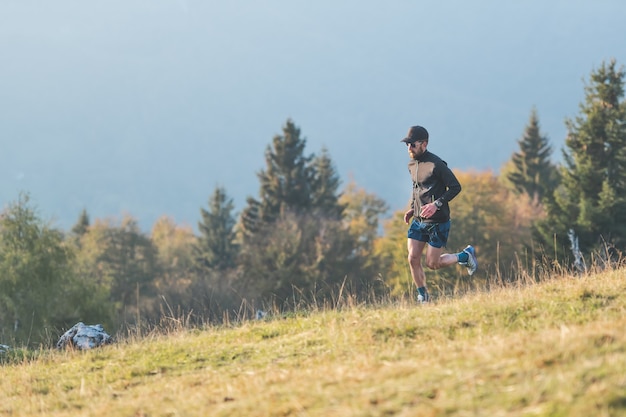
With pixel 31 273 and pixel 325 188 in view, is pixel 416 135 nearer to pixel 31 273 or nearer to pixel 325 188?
pixel 31 273

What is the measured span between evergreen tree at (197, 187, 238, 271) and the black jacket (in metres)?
77.0

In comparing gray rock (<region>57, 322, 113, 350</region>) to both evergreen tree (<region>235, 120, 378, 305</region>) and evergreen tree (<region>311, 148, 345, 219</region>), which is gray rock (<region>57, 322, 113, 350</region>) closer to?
evergreen tree (<region>235, 120, 378, 305</region>)

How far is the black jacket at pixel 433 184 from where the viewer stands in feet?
34.6

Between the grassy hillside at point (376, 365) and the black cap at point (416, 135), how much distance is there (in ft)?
7.82

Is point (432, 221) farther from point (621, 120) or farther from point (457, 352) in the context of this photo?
point (621, 120)

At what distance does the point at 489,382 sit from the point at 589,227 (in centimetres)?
3528

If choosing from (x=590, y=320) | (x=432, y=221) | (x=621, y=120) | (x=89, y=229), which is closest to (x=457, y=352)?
(x=590, y=320)

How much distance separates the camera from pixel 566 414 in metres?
4.64

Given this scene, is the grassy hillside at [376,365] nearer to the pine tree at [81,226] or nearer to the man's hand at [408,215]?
the man's hand at [408,215]

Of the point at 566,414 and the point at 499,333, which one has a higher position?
the point at 499,333

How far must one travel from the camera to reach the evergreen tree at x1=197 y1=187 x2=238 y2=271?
90250 mm

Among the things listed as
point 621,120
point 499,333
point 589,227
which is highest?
point 621,120

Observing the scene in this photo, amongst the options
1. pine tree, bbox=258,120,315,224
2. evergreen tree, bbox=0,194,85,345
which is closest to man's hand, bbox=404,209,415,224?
evergreen tree, bbox=0,194,85,345

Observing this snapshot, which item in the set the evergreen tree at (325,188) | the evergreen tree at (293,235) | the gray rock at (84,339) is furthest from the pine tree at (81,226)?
the gray rock at (84,339)
